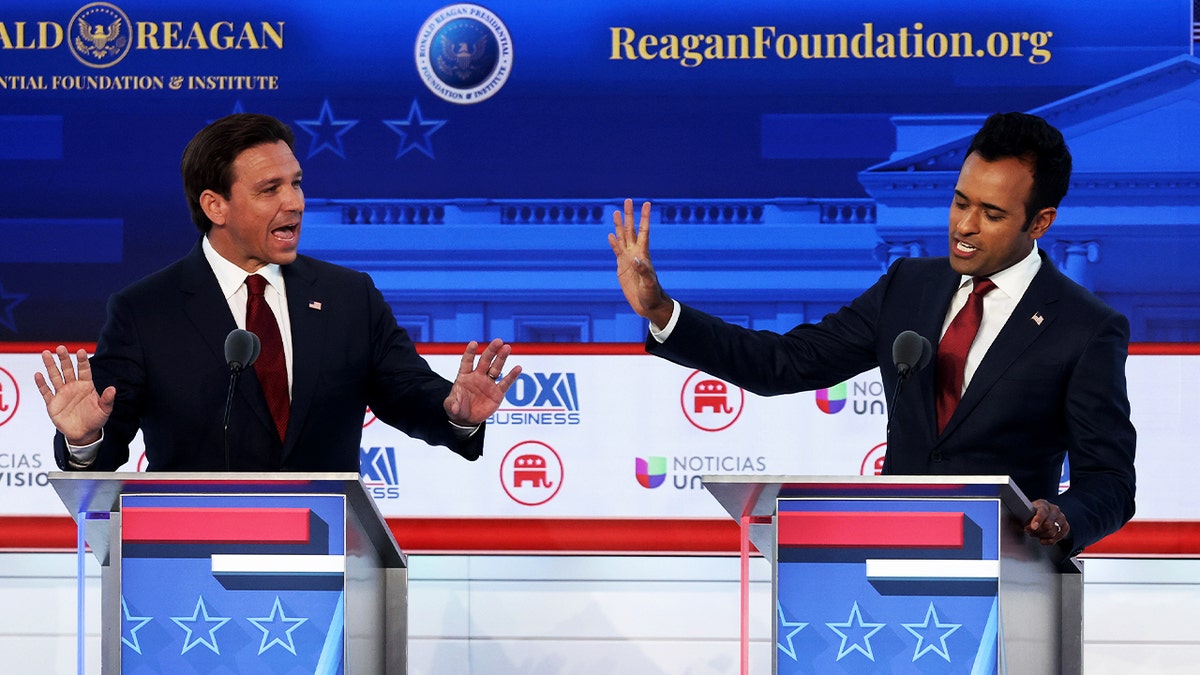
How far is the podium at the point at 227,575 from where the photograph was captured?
7.36 ft

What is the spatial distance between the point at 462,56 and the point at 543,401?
4.15ft

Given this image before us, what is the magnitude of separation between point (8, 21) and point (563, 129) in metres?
2.07

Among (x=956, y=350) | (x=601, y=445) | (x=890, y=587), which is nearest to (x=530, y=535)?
(x=601, y=445)

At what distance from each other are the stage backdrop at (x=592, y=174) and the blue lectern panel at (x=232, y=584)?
8.10ft

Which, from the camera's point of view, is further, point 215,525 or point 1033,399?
point 1033,399

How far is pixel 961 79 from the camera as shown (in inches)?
184

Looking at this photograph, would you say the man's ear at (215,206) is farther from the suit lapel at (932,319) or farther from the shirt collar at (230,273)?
the suit lapel at (932,319)

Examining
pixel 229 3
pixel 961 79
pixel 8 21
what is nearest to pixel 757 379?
pixel 961 79

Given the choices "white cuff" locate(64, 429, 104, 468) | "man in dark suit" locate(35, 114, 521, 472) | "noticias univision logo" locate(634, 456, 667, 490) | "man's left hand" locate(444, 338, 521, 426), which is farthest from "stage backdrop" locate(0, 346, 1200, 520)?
"white cuff" locate(64, 429, 104, 468)

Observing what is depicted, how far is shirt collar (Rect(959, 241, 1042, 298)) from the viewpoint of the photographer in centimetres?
290

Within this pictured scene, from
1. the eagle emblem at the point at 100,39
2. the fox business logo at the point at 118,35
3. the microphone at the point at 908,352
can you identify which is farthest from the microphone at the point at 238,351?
the eagle emblem at the point at 100,39

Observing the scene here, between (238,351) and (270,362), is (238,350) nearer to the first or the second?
(238,351)

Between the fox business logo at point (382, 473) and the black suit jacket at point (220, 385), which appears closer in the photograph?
the black suit jacket at point (220, 385)

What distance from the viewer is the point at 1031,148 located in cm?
289
